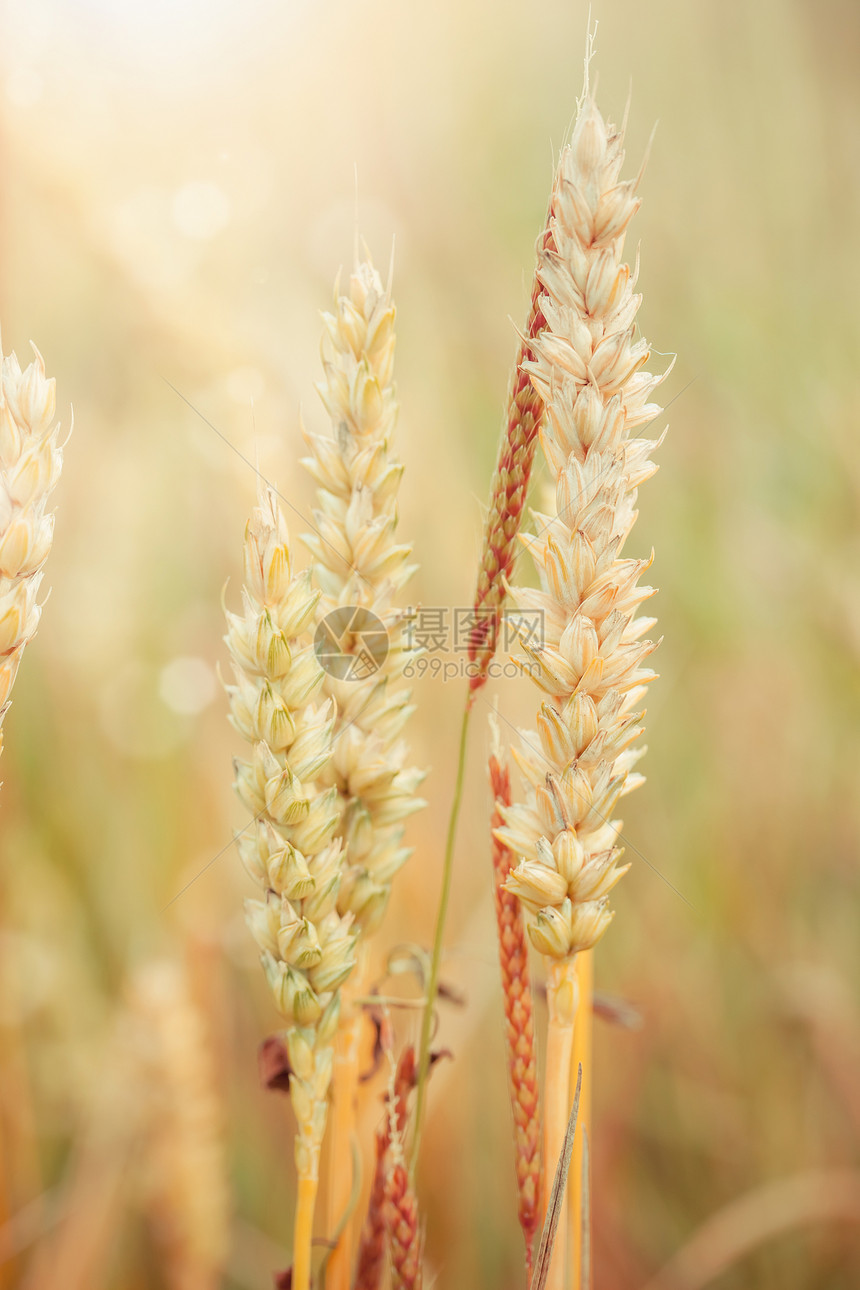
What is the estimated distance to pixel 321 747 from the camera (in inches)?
12.8

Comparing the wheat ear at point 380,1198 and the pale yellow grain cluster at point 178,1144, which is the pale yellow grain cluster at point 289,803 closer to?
the wheat ear at point 380,1198

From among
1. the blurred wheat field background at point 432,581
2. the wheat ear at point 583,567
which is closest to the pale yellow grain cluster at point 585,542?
the wheat ear at point 583,567

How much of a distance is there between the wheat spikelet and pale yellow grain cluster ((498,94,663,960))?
0.68ft

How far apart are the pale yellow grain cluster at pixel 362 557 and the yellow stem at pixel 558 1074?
3.8 inches

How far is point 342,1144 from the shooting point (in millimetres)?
378

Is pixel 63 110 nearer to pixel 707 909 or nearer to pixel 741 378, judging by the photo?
pixel 741 378

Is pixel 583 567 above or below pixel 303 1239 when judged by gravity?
above

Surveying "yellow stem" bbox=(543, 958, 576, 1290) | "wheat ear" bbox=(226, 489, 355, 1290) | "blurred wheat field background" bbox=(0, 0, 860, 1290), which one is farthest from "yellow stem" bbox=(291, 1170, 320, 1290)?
"blurred wheat field background" bbox=(0, 0, 860, 1290)

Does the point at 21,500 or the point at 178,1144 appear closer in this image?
the point at 21,500

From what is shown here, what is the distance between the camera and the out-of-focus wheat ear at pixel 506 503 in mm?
342

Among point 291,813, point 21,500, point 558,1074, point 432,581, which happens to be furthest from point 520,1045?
point 432,581

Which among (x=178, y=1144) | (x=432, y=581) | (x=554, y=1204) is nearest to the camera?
(x=554, y=1204)

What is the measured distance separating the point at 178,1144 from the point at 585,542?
0.55 metres

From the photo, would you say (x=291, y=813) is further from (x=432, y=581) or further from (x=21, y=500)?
(x=432, y=581)
